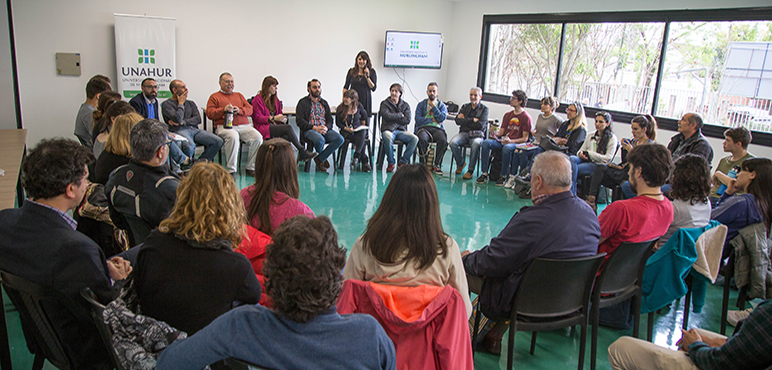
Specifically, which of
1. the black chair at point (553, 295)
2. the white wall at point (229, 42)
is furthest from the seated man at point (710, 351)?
the white wall at point (229, 42)

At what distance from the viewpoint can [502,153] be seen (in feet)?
22.6

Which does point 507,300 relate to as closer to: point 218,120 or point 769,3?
point 218,120

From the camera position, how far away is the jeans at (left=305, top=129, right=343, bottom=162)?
686cm

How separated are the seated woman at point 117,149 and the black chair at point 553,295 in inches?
92.2

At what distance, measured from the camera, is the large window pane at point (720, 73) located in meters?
6.09

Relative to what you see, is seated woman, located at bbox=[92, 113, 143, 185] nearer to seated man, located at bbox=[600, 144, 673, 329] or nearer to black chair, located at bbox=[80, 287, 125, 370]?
black chair, located at bbox=[80, 287, 125, 370]

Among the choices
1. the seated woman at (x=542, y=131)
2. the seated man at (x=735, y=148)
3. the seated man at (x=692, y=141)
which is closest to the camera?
the seated man at (x=735, y=148)

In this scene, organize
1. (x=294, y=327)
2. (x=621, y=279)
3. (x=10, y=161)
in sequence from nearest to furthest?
1. (x=294, y=327)
2. (x=621, y=279)
3. (x=10, y=161)

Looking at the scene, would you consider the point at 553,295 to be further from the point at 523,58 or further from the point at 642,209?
the point at 523,58

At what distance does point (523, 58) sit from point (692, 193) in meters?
6.39

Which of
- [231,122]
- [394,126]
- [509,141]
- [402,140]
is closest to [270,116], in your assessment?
[231,122]

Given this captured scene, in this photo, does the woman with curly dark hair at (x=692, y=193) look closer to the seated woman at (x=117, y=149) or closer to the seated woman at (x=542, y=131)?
the seated woman at (x=117, y=149)

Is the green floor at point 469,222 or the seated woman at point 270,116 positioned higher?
the seated woman at point 270,116

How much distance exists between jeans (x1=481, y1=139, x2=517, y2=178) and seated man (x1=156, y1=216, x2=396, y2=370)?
5865mm
